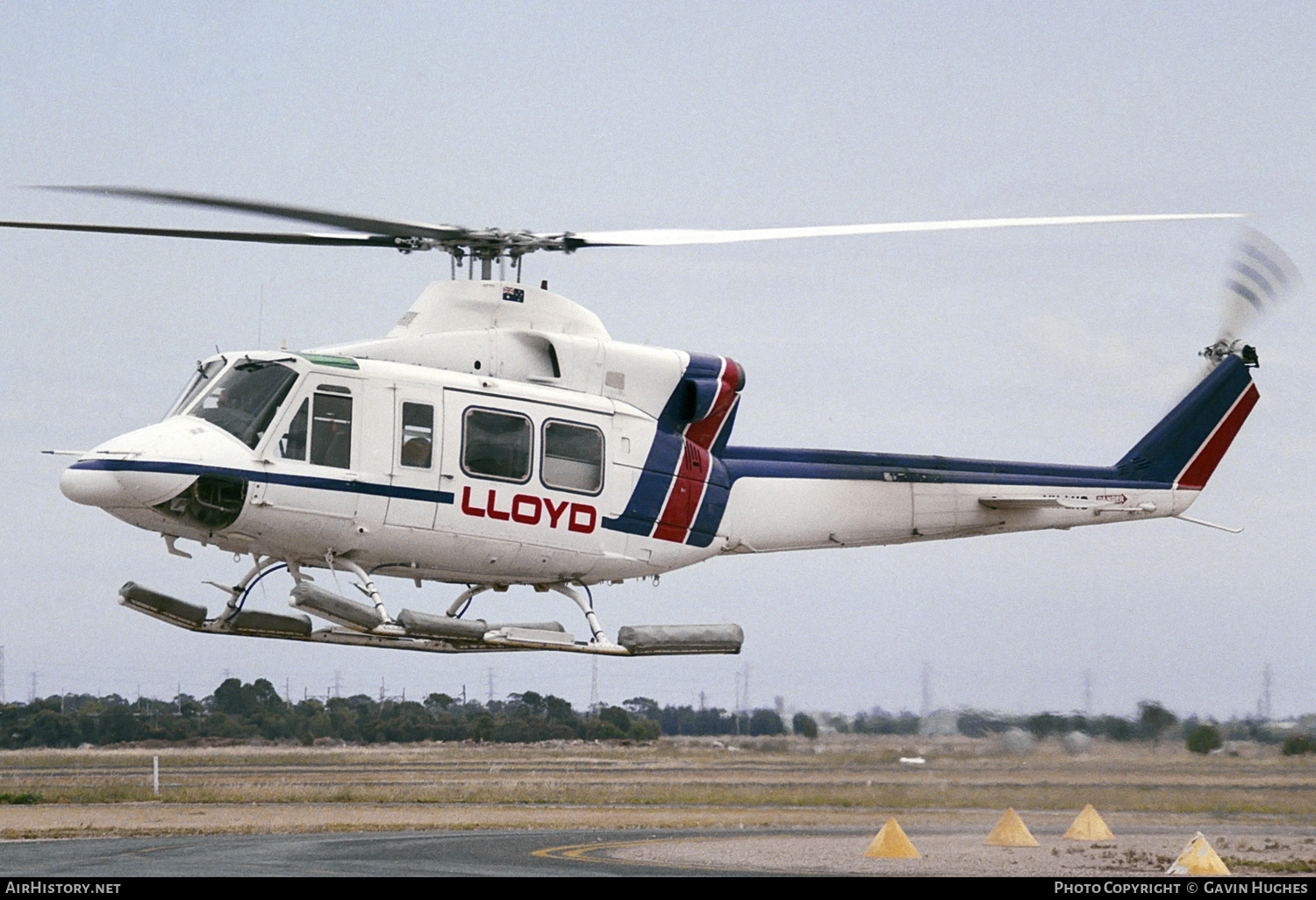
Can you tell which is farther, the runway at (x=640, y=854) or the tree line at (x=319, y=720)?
the tree line at (x=319, y=720)

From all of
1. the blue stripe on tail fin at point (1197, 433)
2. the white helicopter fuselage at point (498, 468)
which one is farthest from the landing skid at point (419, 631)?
the blue stripe on tail fin at point (1197, 433)

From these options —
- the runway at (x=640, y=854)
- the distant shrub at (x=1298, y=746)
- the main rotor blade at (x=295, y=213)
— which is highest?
the main rotor blade at (x=295, y=213)

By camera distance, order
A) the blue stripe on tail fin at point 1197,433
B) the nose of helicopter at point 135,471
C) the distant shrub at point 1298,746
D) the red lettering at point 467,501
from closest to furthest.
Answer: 1. the nose of helicopter at point 135,471
2. the red lettering at point 467,501
3. the blue stripe on tail fin at point 1197,433
4. the distant shrub at point 1298,746

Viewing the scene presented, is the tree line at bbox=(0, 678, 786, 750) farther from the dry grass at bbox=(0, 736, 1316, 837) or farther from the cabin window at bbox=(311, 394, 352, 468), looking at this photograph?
the cabin window at bbox=(311, 394, 352, 468)

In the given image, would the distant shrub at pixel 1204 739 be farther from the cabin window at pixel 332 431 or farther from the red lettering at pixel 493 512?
the cabin window at pixel 332 431

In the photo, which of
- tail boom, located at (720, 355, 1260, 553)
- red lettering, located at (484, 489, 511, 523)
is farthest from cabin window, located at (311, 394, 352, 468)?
tail boom, located at (720, 355, 1260, 553)

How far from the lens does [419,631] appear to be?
55.3 feet

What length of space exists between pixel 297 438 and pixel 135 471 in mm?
1639

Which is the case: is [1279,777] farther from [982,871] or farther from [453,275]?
[453,275]

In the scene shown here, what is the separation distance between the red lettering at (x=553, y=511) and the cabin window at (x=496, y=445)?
0.39 m

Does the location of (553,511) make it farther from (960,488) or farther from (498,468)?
(960,488)

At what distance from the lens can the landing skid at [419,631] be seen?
16812mm
